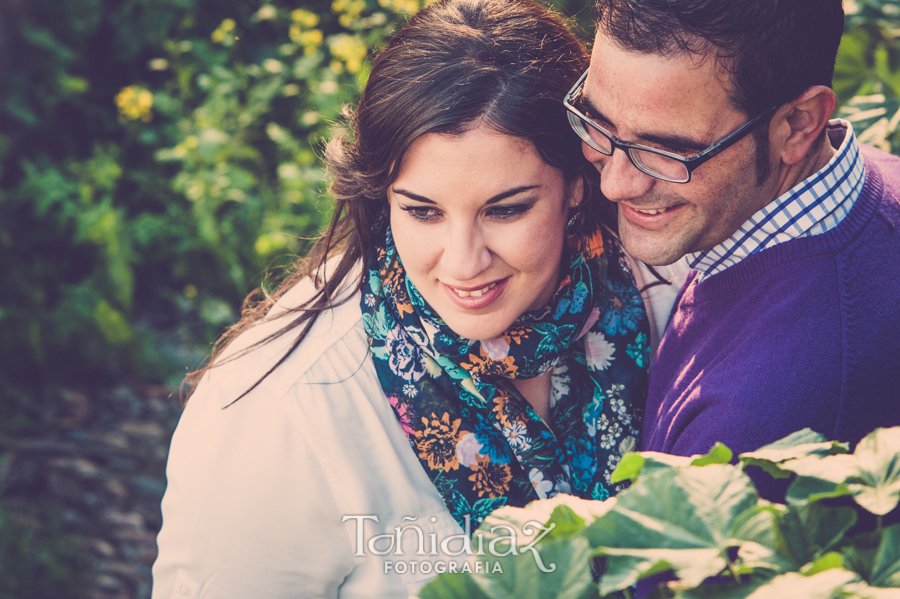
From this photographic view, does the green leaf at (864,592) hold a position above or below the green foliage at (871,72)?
below

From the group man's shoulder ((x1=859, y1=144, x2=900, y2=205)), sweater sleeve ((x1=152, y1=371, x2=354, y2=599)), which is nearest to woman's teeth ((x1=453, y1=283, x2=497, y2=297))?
sweater sleeve ((x1=152, y1=371, x2=354, y2=599))

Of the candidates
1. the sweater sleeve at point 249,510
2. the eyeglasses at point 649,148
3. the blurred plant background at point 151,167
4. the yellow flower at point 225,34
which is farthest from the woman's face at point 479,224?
the yellow flower at point 225,34

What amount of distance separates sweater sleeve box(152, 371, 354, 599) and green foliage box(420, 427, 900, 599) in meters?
0.99

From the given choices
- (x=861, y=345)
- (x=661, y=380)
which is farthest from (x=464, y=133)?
(x=861, y=345)

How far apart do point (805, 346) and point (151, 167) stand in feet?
13.6

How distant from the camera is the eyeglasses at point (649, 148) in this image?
4.84ft

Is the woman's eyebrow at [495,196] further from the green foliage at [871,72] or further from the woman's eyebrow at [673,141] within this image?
the green foliage at [871,72]

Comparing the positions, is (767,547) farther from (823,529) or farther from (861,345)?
(861,345)

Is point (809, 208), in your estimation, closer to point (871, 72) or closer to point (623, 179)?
point (623, 179)

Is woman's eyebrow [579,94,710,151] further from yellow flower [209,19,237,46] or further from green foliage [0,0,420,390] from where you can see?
yellow flower [209,19,237,46]

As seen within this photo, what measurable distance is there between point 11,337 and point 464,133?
3238 millimetres

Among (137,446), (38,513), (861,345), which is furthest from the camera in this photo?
(137,446)

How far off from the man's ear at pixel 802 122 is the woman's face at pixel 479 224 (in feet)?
1.56

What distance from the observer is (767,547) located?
2.15 ft
